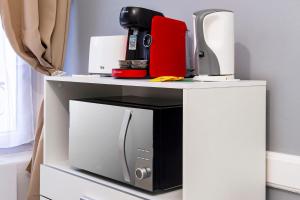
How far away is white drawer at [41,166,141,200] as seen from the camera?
1.19m

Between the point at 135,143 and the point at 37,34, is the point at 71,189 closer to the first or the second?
the point at 135,143

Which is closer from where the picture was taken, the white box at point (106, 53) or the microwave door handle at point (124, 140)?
the microwave door handle at point (124, 140)

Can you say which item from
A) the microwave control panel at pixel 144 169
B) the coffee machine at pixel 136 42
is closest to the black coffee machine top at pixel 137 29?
the coffee machine at pixel 136 42

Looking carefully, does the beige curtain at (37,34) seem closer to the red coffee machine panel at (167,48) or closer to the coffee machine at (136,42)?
the coffee machine at (136,42)

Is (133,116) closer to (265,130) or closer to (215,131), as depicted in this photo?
(215,131)

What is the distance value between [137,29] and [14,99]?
916mm

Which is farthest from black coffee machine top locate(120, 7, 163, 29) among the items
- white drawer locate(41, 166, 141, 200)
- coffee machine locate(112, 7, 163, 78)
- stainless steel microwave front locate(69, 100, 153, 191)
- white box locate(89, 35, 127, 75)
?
white drawer locate(41, 166, 141, 200)

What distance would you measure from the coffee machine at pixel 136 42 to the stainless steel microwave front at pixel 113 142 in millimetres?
134

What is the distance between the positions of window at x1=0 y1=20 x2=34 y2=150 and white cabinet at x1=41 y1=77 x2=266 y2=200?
21.7 inches

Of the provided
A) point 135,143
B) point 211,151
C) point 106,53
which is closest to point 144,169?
point 135,143

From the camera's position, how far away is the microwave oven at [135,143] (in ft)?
3.62

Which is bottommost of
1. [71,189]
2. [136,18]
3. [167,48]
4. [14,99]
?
[71,189]

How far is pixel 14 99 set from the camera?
1946 millimetres

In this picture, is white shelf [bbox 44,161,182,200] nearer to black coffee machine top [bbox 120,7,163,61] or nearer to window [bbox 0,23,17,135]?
black coffee machine top [bbox 120,7,163,61]
